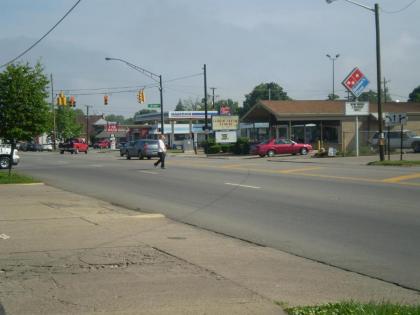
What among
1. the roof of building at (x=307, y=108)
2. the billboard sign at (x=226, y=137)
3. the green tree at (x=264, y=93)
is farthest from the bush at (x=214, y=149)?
the green tree at (x=264, y=93)

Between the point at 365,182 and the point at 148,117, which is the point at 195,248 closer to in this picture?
the point at 365,182

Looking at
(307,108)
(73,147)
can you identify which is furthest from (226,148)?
(73,147)

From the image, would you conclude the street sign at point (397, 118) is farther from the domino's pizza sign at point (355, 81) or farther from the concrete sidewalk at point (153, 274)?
the concrete sidewalk at point (153, 274)

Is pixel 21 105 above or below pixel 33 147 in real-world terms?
above

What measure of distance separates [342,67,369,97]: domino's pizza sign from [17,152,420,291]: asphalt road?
16.8m

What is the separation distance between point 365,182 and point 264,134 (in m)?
47.8

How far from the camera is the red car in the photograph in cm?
4459

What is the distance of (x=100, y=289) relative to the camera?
22.0 feet

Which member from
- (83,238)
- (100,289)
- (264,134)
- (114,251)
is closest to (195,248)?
(114,251)

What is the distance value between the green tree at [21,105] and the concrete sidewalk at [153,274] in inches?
475

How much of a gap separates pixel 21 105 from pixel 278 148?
25282 millimetres

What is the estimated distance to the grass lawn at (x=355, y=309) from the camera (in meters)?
5.48

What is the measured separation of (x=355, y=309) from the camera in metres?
5.59

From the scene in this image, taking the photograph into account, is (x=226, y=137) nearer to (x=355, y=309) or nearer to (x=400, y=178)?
(x=400, y=178)
